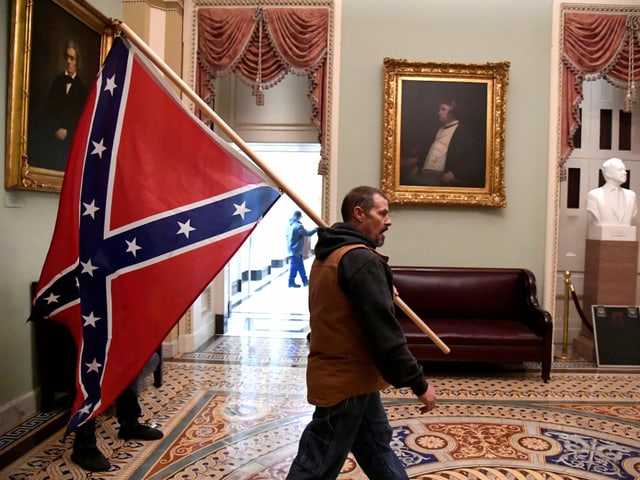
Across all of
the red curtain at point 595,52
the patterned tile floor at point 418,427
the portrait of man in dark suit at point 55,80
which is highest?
the red curtain at point 595,52

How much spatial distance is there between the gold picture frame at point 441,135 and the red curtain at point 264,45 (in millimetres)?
779

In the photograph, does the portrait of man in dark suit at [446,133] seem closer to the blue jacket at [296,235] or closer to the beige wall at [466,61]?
the beige wall at [466,61]

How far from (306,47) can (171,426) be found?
410 centimetres

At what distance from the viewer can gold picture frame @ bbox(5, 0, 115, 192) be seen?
3.71 metres

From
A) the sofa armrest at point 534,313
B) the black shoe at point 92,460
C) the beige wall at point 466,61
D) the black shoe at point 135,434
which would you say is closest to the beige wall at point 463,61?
the beige wall at point 466,61

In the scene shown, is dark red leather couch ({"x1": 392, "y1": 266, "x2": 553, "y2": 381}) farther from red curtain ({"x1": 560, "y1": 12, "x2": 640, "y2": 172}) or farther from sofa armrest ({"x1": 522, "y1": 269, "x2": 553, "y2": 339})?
red curtain ({"x1": 560, "y1": 12, "x2": 640, "y2": 172})

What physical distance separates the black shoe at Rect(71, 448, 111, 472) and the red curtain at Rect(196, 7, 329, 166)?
3.93 m

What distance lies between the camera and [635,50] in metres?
5.84

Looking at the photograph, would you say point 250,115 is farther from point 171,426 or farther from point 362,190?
point 362,190

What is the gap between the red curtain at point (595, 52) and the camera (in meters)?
5.83

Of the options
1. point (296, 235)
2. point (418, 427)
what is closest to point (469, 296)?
point (418, 427)

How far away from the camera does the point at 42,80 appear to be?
3998mm

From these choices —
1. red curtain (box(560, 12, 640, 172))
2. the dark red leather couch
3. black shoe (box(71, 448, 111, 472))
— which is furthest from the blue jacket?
black shoe (box(71, 448, 111, 472))

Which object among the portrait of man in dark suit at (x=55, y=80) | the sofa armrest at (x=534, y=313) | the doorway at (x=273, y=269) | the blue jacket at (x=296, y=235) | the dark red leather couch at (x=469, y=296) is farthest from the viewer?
the blue jacket at (x=296, y=235)
